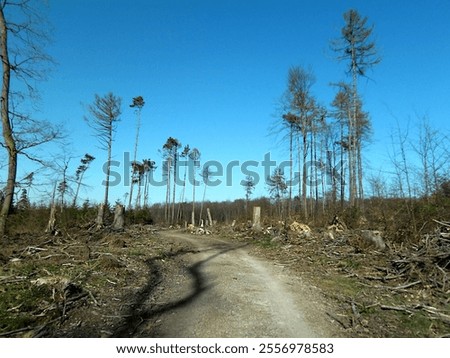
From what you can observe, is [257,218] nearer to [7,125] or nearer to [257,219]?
[257,219]

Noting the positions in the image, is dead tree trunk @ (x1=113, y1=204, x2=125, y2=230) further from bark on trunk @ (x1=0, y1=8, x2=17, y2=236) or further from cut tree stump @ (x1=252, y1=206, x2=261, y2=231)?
cut tree stump @ (x1=252, y1=206, x2=261, y2=231)

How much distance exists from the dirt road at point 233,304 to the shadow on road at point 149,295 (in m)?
0.02

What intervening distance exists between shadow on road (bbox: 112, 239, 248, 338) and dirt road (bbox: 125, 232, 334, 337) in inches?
0.8

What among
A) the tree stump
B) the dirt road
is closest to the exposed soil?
the dirt road

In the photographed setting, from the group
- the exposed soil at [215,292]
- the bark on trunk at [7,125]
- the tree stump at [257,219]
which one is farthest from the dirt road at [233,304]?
the tree stump at [257,219]

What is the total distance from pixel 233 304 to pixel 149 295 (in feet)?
5.47

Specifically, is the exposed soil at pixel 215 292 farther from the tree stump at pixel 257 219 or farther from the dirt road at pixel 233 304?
the tree stump at pixel 257 219
